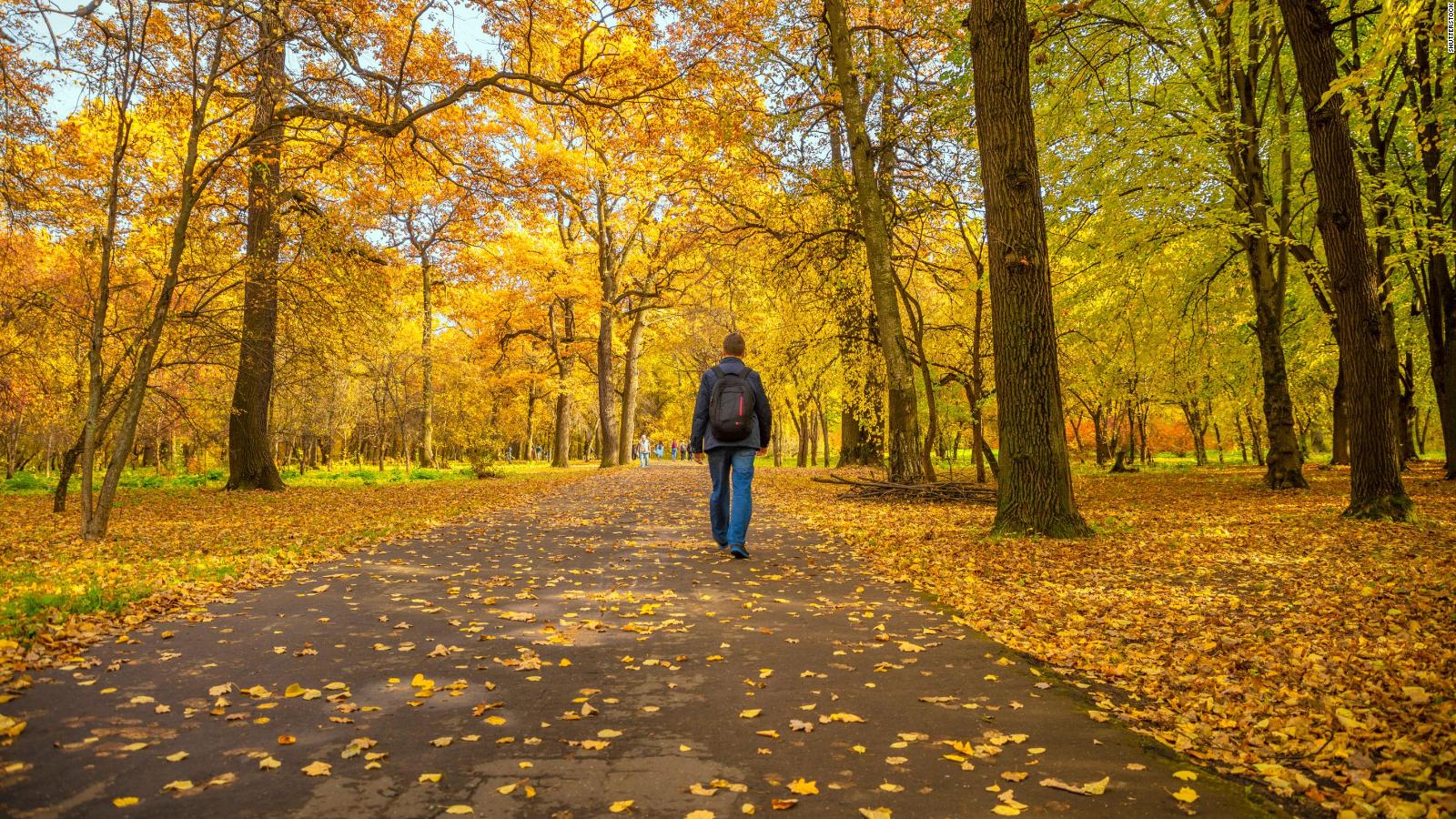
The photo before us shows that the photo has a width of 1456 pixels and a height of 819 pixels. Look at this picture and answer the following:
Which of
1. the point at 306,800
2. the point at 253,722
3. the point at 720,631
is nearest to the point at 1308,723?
the point at 720,631

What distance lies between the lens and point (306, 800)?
103 inches

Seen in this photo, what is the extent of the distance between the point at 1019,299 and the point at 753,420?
315 cm

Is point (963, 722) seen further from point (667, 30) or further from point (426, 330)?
point (426, 330)

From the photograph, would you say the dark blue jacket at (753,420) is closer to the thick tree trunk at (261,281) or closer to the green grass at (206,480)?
the thick tree trunk at (261,281)

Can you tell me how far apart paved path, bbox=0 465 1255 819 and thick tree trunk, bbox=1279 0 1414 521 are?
7.22 m

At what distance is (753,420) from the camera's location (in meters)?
7.89

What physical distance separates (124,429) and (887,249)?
1204cm

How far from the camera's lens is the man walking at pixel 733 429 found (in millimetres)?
7801

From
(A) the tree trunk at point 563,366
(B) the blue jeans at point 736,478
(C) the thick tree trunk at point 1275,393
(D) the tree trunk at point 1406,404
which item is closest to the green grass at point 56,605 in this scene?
(B) the blue jeans at point 736,478

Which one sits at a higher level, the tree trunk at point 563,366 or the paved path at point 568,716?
the tree trunk at point 563,366

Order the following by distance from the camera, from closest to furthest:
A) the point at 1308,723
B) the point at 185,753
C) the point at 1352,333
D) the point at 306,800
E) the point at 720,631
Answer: the point at 306,800
the point at 185,753
the point at 1308,723
the point at 720,631
the point at 1352,333

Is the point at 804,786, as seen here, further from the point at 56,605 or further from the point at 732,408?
the point at 56,605

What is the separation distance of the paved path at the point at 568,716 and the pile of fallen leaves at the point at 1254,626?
380 millimetres

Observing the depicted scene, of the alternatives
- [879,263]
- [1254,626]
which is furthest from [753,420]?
[879,263]
